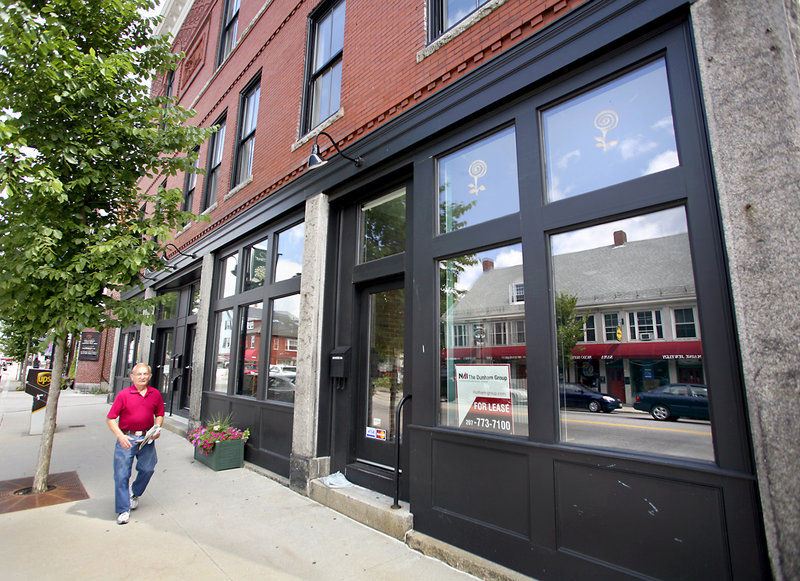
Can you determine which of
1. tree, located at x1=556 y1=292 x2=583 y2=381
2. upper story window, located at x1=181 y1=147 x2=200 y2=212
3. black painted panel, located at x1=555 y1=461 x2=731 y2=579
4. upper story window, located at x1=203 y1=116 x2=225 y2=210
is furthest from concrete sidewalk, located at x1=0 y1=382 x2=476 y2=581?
upper story window, located at x1=181 y1=147 x2=200 y2=212

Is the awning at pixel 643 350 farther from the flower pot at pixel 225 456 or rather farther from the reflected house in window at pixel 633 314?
the flower pot at pixel 225 456

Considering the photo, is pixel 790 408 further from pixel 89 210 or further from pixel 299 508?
pixel 89 210

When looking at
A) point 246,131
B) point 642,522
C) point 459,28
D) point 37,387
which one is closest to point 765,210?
point 642,522

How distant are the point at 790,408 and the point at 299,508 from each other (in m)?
4.67

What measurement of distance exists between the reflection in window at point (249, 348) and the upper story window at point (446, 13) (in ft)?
17.0

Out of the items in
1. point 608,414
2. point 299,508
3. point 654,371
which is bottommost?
point 299,508

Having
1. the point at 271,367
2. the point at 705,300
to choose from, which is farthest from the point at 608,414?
the point at 271,367

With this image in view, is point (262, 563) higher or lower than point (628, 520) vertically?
lower

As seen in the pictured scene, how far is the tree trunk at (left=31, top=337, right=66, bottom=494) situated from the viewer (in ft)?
17.6

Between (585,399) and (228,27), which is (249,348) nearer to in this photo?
(585,399)

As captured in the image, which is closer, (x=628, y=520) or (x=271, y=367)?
(x=628, y=520)

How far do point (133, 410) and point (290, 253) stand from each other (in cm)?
337

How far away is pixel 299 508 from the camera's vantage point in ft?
16.3

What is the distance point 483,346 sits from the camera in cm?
392
